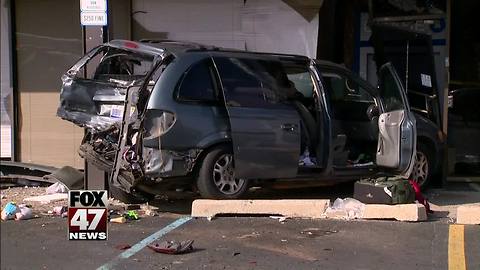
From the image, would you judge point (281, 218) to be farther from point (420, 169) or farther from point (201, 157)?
point (420, 169)

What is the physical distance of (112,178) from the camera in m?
7.09

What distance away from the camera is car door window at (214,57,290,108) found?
729cm

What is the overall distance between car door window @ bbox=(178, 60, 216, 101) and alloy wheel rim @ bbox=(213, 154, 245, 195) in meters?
0.74

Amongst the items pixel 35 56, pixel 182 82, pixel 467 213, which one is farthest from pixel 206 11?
pixel 467 213

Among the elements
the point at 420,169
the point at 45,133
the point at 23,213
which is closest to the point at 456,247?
the point at 420,169

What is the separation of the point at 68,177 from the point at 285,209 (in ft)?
12.1

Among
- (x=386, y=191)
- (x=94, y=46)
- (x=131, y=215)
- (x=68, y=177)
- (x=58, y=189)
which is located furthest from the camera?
(x=68, y=177)

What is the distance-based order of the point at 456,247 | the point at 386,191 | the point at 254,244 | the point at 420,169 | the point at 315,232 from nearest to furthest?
the point at 456,247 → the point at 254,244 → the point at 315,232 → the point at 386,191 → the point at 420,169

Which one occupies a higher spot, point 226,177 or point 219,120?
point 219,120

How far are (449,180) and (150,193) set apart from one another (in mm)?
4726

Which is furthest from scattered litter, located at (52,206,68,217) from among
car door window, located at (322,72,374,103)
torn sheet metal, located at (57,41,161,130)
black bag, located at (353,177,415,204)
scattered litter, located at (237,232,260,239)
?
car door window, located at (322,72,374,103)

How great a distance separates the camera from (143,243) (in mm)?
6176

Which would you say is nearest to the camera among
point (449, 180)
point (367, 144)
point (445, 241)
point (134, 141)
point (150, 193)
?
point (445, 241)

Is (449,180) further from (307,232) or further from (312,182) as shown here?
(307,232)
